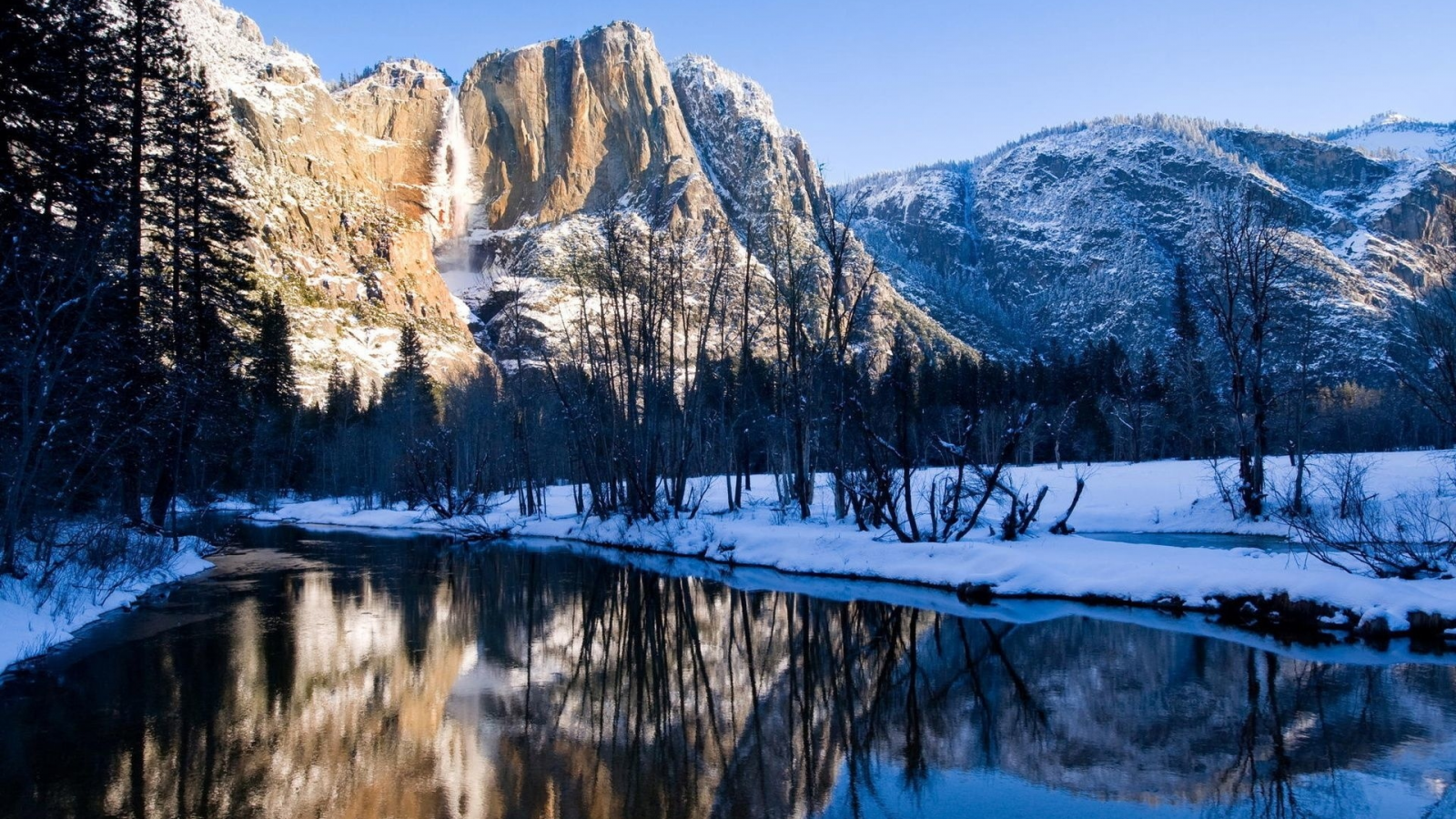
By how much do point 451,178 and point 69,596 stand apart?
171 metres

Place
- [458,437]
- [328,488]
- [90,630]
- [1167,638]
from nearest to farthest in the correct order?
[1167,638] → [90,630] → [458,437] → [328,488]

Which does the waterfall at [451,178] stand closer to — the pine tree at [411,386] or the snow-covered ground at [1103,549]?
the pine tree at [411,386]

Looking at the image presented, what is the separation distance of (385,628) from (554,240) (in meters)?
126

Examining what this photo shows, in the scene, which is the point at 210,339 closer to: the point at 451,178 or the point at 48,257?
the point at 48,257

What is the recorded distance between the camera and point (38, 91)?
14992mm

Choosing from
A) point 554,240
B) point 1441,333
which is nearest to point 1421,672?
point 1441,333

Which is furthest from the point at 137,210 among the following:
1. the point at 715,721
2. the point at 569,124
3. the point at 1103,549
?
the point at 569,124

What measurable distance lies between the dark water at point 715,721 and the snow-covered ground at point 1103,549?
2.00 m

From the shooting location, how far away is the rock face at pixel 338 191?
334 ft

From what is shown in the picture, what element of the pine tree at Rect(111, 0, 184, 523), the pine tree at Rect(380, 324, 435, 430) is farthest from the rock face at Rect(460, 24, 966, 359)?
the pine tree at Rect(111, 0, 184, 523)

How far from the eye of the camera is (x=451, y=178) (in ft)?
558

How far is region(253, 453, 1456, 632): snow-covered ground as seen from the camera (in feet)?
43.7

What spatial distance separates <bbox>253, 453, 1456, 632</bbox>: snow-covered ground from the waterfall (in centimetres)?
14245

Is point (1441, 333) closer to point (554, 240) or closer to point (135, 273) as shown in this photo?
point (135, 273)
